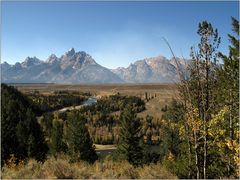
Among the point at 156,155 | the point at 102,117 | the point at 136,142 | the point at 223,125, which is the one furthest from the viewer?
the point at 102,117

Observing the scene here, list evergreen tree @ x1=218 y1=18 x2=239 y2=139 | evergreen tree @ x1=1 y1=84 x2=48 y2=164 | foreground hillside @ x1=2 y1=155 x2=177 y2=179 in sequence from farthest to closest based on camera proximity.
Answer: evergreen tree @ x1=1 y1=84 x2=48 y2=164 → evergreen tree @ x1=218 y1=18 x2=239 y2=139 → foreground hillside @ x1=2 y1=155 x2=177 y2=179

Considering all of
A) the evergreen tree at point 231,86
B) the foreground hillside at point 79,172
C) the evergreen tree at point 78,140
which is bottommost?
the evergreen tree at point 78,140

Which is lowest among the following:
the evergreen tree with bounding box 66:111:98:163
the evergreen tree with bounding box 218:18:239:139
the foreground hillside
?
the evergreen tree with bounding box 66:111:98:163

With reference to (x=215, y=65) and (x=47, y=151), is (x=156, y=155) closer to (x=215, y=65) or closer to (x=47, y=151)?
(x=47, y=151)

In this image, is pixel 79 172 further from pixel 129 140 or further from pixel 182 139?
pixel 129 140

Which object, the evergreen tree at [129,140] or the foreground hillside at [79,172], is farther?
the evergreen tree at [129,140]

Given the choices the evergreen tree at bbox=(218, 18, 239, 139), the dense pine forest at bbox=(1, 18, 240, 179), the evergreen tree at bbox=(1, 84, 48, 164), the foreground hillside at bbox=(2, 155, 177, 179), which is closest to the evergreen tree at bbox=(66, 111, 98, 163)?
the dense pine forest at bbox=(1, 18, 240, 179)

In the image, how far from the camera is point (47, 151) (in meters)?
62.1

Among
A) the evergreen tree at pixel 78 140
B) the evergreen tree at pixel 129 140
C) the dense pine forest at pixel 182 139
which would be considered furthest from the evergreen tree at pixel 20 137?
the evergreen tree at pixel 129 140

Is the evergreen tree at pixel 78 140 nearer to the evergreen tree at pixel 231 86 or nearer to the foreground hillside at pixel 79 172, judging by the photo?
the evergreen tree at pixel 231 86

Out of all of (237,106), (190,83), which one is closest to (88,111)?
(237,106)

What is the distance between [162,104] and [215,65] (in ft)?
466

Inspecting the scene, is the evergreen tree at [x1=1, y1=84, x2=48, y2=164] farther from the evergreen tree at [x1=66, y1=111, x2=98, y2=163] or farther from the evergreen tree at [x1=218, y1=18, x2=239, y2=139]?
the evergreen tree at [x1=218, y1=18, x2=239, y2=139]

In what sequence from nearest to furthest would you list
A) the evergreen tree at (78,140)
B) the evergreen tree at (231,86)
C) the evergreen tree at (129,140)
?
the evergreen tree at (231,86) < the evergreen tree at (129,140) < the evergreen tree at (78,140)
